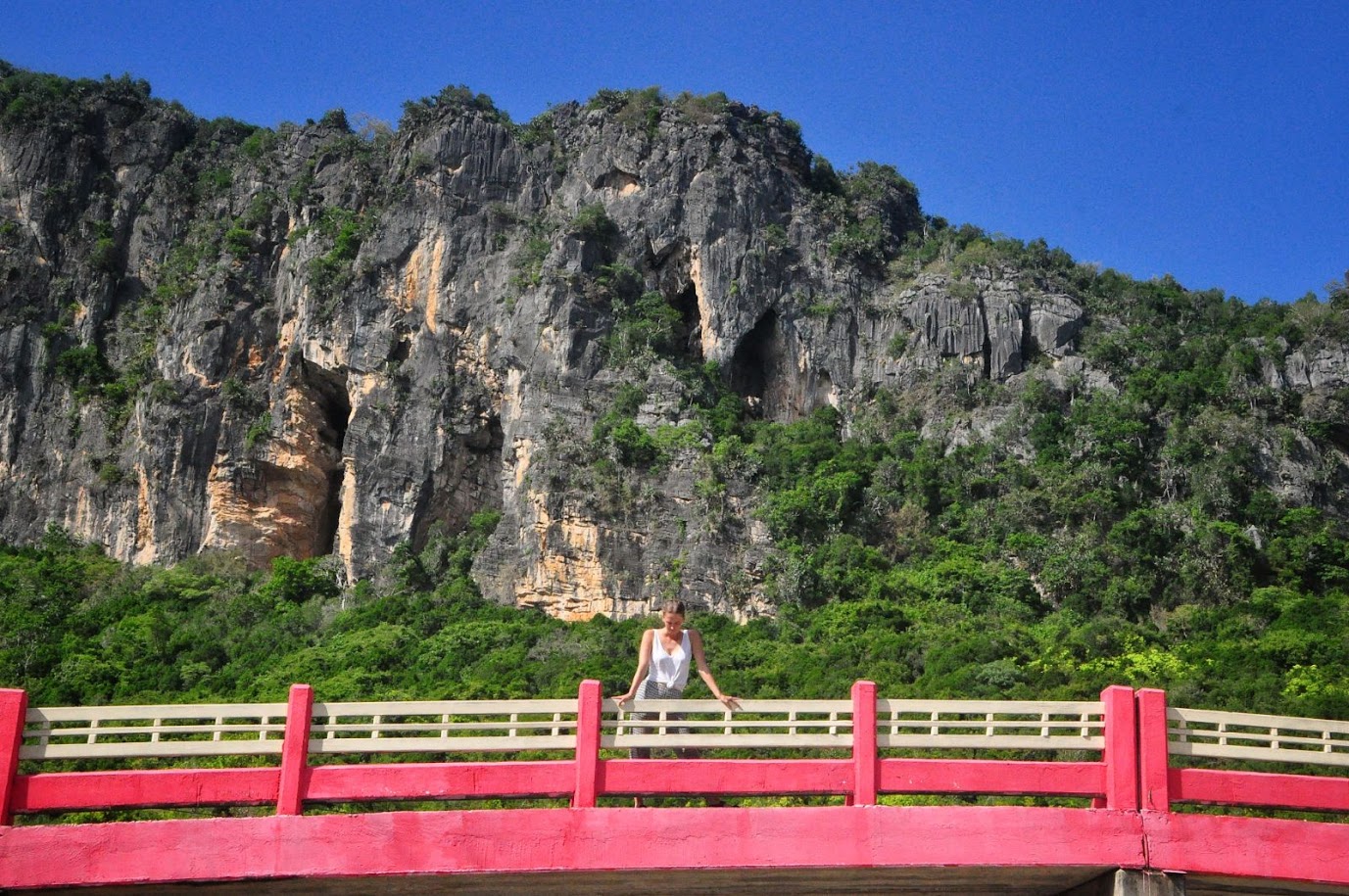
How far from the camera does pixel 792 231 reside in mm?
52062

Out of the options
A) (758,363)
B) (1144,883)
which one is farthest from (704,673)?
(758,363)

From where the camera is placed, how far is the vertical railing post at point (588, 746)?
9.84 metres

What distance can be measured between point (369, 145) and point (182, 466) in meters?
15.3

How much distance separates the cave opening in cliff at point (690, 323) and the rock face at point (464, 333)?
0.38 ft

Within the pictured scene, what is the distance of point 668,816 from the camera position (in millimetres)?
9703

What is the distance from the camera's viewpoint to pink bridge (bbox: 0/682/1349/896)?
9.50 meters

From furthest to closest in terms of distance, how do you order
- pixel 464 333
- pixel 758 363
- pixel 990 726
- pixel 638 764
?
pixel 758 363 < pixel 464 333 < pixel 990 726 < pixel 638 764

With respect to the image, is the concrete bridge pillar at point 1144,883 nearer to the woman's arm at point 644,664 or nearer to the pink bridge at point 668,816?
the pink bridge at point 668,816

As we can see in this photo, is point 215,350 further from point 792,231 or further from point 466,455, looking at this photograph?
point 792,231

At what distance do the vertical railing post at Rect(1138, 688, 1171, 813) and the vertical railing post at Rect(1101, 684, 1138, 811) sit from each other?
54 mm

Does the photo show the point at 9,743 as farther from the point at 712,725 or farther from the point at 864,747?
the point at 864,747

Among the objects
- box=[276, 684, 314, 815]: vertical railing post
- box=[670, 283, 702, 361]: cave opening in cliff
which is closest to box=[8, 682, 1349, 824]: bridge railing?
box=[276, 684, 314, 815]: vertical railing post

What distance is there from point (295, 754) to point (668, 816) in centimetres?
268

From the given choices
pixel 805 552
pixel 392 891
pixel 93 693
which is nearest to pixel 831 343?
pixel 805 552
